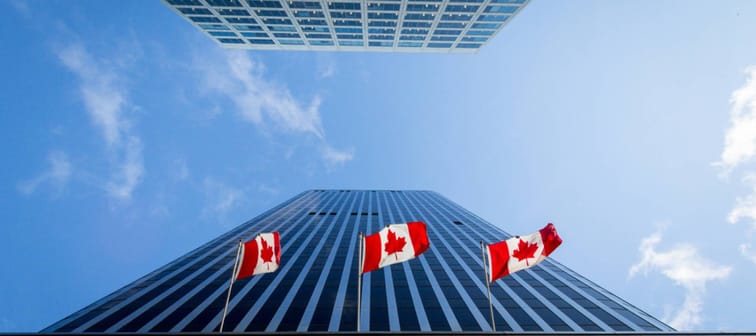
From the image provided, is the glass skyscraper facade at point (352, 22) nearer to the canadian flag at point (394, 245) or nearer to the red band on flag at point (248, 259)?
the canadian flag at point (394, 245)

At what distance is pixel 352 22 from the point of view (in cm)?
5475

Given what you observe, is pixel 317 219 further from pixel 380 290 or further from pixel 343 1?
pixel 343 1

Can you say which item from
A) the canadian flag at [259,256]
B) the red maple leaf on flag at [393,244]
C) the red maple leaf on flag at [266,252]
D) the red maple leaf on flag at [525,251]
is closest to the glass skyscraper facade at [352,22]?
the canadian flag at [259,256]

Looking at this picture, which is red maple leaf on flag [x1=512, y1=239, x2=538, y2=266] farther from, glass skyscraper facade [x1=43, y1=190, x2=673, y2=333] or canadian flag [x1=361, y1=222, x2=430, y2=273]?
glass skyscraper facade [x1=43, y1=190, x2=673, y2=333]

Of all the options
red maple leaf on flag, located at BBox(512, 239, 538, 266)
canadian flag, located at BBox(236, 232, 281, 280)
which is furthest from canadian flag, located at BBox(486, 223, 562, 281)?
canadian flag, located at BBox(236, 232, 281, 280)

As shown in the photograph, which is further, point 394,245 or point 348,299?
point 348,299

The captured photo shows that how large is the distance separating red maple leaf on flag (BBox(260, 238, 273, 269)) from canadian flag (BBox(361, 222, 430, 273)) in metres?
4.95

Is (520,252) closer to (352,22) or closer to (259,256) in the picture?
(259,256)

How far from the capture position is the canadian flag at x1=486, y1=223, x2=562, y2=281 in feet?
49.2

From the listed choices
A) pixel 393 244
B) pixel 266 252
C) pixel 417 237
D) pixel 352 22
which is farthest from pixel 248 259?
pixel 352 22

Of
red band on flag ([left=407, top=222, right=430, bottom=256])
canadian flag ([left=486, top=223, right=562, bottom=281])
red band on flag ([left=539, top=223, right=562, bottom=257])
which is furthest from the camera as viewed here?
red band on flag ([left=407, top=222, right=430, bottom=256])

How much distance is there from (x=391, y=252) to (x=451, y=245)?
112ft

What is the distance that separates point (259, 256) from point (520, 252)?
13656mm

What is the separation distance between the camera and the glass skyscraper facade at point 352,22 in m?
50.1
